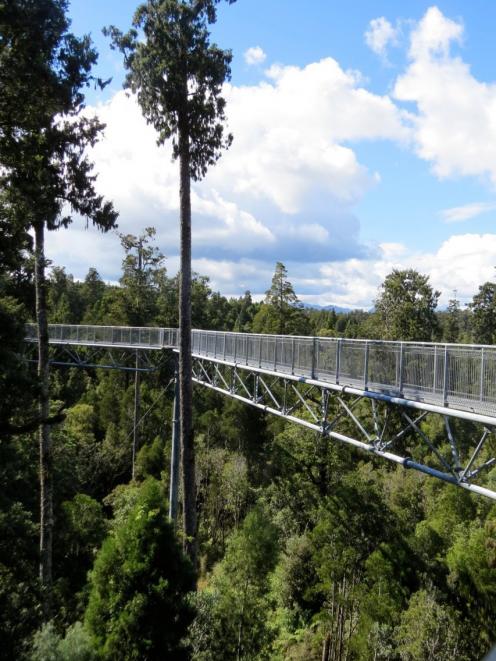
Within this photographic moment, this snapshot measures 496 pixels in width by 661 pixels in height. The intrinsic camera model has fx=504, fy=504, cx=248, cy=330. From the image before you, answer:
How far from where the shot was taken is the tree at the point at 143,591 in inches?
430

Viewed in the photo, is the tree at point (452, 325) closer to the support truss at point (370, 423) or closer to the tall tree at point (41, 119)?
the support truss at point (370, 423)

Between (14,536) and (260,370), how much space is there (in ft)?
24.9

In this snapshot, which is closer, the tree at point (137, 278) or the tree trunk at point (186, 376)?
the tree trunk at point (186, 376)

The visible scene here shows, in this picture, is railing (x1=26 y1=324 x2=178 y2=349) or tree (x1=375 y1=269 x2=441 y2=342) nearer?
railing (x1=26 y1=324 x2=178 y2=349)

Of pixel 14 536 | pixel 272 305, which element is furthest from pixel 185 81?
pixel 272 305

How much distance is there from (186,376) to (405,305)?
1746 cm

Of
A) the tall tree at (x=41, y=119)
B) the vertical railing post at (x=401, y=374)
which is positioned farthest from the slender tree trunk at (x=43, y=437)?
the vertical railing post at (x=401, y=374)

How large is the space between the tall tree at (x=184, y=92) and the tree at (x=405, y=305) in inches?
654

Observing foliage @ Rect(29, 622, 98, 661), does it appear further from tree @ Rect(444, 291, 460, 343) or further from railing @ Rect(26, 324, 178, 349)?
tree @ Rect(444, 291, 460, 343)

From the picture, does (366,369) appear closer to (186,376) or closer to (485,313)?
(186,376)

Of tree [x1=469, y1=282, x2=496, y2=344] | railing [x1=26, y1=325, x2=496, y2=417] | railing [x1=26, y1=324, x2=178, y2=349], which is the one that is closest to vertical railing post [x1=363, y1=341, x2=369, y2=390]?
railing [x1=26, y1=325, x2=496, y2=417]

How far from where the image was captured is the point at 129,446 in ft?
113

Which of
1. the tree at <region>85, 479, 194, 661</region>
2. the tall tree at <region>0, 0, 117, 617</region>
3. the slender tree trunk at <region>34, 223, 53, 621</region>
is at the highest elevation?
the tall tree at <region>0, 0, 117, 617</region>

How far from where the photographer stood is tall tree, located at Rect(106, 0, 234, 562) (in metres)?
12.2
